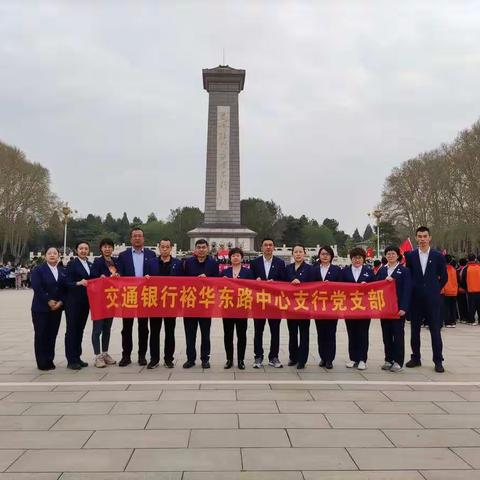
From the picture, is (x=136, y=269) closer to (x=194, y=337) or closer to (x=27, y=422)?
(x=194, y=337)

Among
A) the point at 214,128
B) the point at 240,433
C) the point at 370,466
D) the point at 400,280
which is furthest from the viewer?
the point at 214,128

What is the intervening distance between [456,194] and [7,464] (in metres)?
39.7

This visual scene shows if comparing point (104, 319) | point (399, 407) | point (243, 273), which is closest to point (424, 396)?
point (399, 407)

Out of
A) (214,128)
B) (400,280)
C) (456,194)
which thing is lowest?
(400,280)

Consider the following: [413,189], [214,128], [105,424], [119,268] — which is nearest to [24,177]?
[214,128]

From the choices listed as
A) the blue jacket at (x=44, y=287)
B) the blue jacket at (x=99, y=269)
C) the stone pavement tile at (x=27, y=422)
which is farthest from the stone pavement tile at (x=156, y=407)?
the blue jacket at (x=99, y=269)

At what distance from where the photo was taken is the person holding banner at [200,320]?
654 cm

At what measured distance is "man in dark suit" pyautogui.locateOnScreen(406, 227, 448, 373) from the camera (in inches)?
261

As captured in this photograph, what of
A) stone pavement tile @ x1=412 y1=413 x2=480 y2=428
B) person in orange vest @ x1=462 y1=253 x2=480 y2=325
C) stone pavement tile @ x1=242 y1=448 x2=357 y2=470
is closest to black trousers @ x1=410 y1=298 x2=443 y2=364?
stone pavement tile @ x1=412 y1=413 x2=480 y2=428

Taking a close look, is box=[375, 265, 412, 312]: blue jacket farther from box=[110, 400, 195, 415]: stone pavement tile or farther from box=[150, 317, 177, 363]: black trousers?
box=[110, 400, 195, 415]: stone pavement tile

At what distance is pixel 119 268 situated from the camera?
693 centimetres

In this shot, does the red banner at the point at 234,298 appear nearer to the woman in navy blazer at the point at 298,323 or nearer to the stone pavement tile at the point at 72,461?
the woman in navy blazer at the point at 298,323

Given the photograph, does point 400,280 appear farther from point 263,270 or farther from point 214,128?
point 214,128

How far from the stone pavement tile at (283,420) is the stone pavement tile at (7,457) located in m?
1.66
